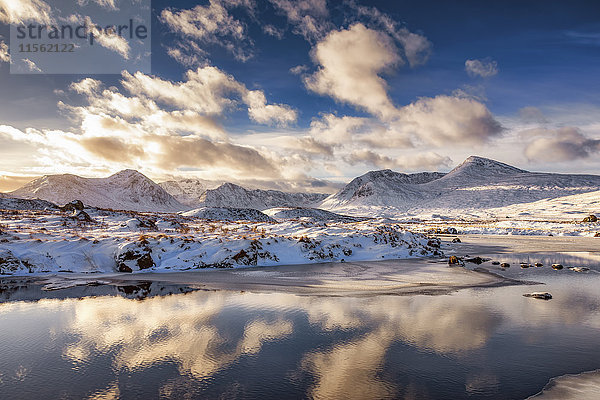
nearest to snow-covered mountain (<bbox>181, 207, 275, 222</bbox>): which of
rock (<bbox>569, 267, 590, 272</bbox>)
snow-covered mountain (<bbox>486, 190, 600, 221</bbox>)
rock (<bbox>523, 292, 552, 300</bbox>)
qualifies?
rock (<bbox>569, 267, 590, 272</bbox>)

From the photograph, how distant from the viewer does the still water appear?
826cm

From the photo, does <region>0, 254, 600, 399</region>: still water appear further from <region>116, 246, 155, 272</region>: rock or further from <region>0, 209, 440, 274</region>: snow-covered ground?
<region>0, 209, 440, 274</region>: snow-covered ground

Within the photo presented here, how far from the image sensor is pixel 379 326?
12.7 meters

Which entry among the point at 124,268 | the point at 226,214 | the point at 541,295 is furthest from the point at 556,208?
the point at 124,268

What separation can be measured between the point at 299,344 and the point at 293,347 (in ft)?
1.02

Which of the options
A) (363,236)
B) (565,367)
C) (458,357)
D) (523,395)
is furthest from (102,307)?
(363,236)

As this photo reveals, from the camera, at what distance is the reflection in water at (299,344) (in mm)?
8375

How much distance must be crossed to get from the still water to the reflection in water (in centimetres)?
4

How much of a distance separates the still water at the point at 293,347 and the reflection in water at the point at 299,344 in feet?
0.14

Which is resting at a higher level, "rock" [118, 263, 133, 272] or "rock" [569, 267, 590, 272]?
"rock" [118, 263, 133, 272]

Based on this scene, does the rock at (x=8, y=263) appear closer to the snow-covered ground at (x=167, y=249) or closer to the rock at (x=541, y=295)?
the snow-covered ground at (x=167, y=249)

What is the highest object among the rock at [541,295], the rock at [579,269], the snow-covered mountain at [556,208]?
the snow-covered mountain at [556,208]

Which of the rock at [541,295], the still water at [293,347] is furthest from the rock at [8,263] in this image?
the rock at [541,295]

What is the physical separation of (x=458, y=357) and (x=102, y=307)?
14286 millimetres
